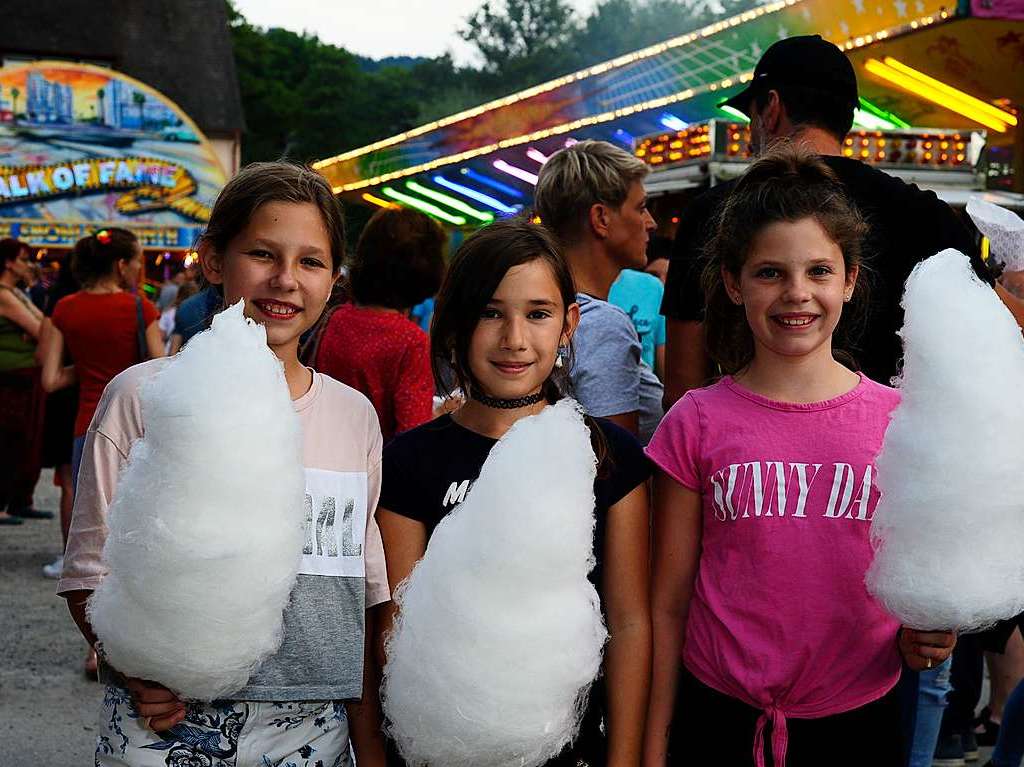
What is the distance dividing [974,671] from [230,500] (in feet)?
9.64

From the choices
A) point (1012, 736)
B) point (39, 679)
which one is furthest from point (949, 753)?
point (39, 679)

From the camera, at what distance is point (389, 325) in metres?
3.26

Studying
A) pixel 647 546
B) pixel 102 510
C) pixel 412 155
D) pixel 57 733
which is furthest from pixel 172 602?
pixel 412 155

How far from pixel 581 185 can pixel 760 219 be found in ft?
3.35

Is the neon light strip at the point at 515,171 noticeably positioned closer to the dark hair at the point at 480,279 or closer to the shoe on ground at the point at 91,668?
the shoe on ground at the point at 91,668

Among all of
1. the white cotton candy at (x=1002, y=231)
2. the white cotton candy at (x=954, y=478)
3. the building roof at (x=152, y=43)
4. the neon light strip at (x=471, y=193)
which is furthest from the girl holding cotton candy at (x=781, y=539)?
the building roof at (x=152, y=43)

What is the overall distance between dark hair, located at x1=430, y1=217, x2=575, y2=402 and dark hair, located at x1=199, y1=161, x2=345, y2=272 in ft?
0.69

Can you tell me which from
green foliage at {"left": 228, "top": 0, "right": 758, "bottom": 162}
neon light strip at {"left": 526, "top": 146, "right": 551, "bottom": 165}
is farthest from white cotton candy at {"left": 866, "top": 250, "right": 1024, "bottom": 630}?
green foliage at {"left": 228, "top": 0, "right": 758, "bottom": 162}

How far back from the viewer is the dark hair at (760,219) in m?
2.03

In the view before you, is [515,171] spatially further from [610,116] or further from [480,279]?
[480,279]

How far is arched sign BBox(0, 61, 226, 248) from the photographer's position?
61.9 ft

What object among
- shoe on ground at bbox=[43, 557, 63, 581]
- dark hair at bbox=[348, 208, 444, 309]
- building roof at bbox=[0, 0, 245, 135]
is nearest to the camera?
dark hair at bbox=[348, 208, 444, 309]

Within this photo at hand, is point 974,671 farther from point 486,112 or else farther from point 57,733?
point 486,112

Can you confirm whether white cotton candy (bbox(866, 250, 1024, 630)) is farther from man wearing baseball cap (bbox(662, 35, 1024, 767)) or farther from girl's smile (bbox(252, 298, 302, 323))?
girl's smile (bbox(252, 298, 302, 323))
